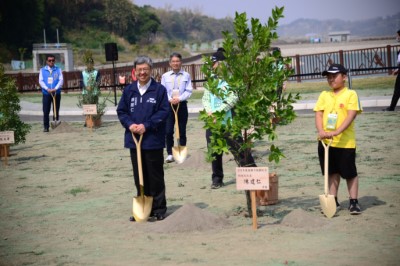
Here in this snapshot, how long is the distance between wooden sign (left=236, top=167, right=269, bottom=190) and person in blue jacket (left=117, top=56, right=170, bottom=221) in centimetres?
129

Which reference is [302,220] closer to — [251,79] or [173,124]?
[251,79]

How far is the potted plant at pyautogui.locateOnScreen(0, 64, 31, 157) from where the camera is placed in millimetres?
15887

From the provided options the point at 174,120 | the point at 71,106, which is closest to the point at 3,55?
the point at 71,106

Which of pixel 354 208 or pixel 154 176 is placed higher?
pixel 154 176

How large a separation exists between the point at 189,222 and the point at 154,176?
2.96 feet

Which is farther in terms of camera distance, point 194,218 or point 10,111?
point 10,111

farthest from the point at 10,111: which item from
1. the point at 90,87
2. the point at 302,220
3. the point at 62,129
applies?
the point at 302,220

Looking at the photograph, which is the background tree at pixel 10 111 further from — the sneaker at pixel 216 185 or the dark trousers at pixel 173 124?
the sneaker at pixel 216 185

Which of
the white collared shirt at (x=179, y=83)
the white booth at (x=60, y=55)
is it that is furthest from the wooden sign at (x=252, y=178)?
the white booth at (x=60, y=55)

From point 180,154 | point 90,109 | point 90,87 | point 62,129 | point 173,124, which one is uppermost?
point 90,87

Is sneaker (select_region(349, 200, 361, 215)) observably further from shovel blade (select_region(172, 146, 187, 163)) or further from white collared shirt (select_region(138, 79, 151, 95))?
shovel blade (select_region(172, 146, 187, 163))

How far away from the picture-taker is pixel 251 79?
8672 millimetres

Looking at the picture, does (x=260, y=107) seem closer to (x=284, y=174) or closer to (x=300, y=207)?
(x=300, y=207)

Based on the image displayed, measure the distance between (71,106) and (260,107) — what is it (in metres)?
25.6
